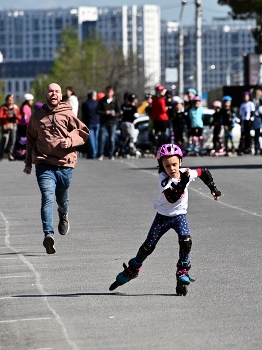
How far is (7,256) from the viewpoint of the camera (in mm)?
11539

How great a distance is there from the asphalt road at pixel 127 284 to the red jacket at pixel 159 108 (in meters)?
12.4

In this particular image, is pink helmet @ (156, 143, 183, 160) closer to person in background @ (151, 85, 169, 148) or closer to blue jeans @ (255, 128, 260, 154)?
person in background @ (151, 85, 169, 148)

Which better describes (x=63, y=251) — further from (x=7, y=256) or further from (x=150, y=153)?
(x=150, y=153)

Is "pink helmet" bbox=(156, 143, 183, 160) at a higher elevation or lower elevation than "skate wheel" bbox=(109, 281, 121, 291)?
higher

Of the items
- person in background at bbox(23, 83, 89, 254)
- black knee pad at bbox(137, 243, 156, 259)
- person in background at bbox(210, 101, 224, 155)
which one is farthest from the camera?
person in background at bbox(210, 101, 224, 155)

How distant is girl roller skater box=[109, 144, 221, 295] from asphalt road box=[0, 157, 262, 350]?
0.16 meters

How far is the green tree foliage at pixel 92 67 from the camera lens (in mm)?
108812

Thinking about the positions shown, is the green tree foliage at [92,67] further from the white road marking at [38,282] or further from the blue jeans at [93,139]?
the white road marking at [38,282]

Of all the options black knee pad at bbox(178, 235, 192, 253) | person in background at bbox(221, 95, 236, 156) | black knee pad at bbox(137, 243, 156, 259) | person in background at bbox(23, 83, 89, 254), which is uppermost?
person in background at bbox(23, 83, 89, 254)

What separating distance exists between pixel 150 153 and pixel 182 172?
2381 centimetres

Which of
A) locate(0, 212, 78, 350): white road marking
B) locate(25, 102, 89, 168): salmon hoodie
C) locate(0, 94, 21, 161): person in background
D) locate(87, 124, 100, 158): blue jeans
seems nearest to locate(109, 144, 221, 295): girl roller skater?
locate(0, 212, 78, 350): white road marking

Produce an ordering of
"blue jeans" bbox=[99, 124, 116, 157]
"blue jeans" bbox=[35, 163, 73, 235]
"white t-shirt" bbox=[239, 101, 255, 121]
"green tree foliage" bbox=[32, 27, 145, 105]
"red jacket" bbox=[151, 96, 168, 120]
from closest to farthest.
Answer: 1. "blue jeans" bbox=[35, 163, 73, 235]
2. "blue jeans" bbox=[99, 124, 116, 157]
3. "red jacket" bbox=[151, 96, 168, 120]
4. "white t-shirt" bbox=[239, 101, 255, 121]
5. "green tree foliage" bbox=[32, 27, 145, 105]

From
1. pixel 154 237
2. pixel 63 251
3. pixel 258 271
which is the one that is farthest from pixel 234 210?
pixel 154 237

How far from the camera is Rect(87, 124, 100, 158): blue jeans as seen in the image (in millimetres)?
30497
